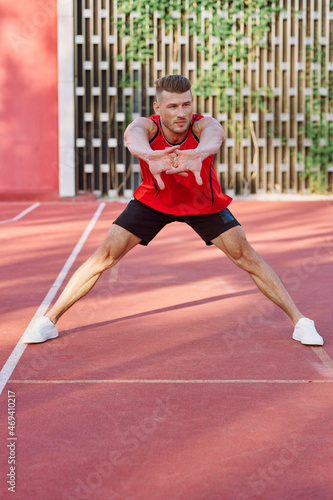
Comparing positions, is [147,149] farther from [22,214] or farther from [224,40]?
[224,40]

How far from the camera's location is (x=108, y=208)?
13734 mm

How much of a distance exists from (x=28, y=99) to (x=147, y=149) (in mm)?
11130

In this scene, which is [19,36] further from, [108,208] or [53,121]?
[108,208]

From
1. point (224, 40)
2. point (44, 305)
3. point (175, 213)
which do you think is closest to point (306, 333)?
point (175, 213)

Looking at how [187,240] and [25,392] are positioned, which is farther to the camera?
[187,240]

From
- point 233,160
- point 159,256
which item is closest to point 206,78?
point 233,160

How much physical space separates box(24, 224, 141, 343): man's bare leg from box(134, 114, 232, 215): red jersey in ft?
0.88

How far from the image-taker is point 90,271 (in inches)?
202

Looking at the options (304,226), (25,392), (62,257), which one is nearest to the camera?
(25,392)

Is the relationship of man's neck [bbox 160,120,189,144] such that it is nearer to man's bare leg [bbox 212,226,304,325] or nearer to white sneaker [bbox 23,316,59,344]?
man's bare leg [bbox 212,226,304,325]

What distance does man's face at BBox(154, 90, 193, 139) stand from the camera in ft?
15.8

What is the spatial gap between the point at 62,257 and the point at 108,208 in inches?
197

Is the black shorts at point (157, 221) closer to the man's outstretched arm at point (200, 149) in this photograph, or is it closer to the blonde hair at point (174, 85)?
the man's outstretched arm at point (200, 149)

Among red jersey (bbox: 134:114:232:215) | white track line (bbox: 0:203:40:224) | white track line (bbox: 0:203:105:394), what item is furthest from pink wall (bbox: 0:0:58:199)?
red jersey (bbox: 134:114:232:215)
